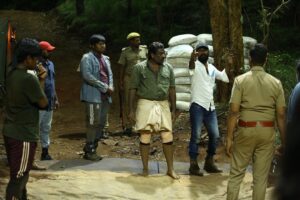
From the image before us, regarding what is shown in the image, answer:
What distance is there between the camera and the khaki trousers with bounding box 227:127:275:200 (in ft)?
15.8

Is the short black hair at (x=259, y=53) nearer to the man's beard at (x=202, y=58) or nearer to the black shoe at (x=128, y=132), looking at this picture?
the man's beard at (x=202, y=58)

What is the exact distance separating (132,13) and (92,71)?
39.1ft

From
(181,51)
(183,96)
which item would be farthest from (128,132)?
(181,51)

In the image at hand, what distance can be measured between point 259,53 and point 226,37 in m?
4.96

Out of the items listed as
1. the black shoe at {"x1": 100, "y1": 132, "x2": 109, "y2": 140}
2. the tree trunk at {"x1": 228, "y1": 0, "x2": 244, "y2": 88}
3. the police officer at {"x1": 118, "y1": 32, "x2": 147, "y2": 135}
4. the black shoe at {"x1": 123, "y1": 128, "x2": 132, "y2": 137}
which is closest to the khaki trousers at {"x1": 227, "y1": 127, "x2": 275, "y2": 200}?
the police officer at {"x1": 118, "y1": 32, "x2": 147, "y2": 135}

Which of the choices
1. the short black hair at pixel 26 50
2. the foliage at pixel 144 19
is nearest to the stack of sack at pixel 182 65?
the short black hair at pixel 26 50

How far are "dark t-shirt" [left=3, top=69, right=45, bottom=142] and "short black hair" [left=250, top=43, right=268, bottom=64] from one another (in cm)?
193

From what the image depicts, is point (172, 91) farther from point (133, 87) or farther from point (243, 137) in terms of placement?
point (243, 137)

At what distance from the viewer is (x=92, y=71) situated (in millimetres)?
7027

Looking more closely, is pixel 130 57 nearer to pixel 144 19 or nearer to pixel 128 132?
pixel 128 132

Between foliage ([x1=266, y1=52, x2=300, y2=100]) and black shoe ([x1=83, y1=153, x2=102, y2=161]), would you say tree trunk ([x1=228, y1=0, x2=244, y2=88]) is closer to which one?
foliage ([x1=266, y1=52, x2=300, y2=100])

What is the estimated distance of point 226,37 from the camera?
9.73 m

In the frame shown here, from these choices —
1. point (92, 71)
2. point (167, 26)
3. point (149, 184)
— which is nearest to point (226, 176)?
point (149, 184)

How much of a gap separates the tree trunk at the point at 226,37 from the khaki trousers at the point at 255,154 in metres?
4.62
